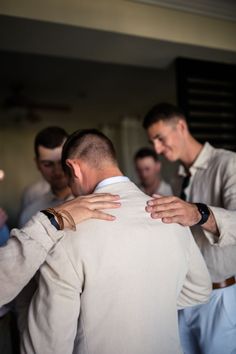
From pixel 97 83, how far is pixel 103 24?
6.54 ft

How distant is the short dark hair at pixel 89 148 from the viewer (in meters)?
0.99

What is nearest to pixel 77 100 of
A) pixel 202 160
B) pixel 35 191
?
pixel 35 191

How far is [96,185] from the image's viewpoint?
99cm

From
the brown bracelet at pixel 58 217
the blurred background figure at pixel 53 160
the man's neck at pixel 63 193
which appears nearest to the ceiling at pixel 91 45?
the blurred background figure at pixel 53 160

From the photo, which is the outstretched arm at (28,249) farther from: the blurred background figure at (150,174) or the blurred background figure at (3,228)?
the blurred background figure at (150,174)

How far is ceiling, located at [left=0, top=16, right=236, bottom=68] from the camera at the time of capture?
A: 185cm

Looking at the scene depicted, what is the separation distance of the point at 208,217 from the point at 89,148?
517 millimetres

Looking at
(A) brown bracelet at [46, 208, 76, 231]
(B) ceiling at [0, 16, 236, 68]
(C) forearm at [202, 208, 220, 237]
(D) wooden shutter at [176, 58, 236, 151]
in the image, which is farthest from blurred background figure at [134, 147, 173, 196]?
(A) brown bracelet at [46, 208, 76, 231]

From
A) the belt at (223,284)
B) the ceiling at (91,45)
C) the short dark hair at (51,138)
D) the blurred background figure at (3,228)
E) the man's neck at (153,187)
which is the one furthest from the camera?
the man's neck at (153,187)

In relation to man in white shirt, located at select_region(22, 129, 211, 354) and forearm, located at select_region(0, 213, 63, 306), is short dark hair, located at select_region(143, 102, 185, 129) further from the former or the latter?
forearm, located at select_region(0, 213, 63, 306)

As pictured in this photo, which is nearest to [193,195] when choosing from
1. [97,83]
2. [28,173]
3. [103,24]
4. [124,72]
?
[103,24]

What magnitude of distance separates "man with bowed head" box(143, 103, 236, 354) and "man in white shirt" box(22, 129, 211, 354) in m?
0.21

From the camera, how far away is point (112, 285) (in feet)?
2.82

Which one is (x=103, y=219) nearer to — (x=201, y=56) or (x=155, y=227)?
(x=155, y=227)
